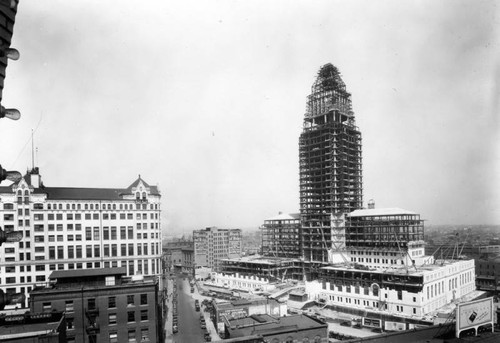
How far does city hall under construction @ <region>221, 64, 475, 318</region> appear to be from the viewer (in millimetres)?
86688

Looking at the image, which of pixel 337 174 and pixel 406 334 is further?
pixel 337 174

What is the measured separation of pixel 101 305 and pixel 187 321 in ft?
169

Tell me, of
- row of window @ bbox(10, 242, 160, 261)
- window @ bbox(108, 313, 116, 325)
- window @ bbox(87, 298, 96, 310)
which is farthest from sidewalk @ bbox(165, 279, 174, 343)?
window @ bbox(87, 298, 96, 310)

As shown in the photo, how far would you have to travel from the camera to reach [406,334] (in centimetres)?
3027

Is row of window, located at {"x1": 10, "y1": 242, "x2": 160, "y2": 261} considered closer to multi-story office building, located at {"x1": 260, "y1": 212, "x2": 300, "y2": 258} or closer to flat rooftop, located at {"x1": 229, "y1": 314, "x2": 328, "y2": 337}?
flat rooftop, located at {"x1": 229, "y1": 314, "x2": 328, "y2": 337}

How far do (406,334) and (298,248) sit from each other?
102134mm

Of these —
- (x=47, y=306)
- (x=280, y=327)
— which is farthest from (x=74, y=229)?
(x=280, y=327)

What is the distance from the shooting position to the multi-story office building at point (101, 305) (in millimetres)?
40406

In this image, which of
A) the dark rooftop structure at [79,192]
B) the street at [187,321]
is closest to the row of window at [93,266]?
the dark rooftop structure at [79,192]

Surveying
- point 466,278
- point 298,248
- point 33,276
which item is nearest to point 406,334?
point 33,276

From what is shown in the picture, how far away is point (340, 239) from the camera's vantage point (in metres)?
118

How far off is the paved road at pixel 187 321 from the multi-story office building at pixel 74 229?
48.5 ft

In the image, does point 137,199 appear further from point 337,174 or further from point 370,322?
point 337,174

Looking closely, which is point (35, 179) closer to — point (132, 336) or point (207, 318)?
point (132, 336)
